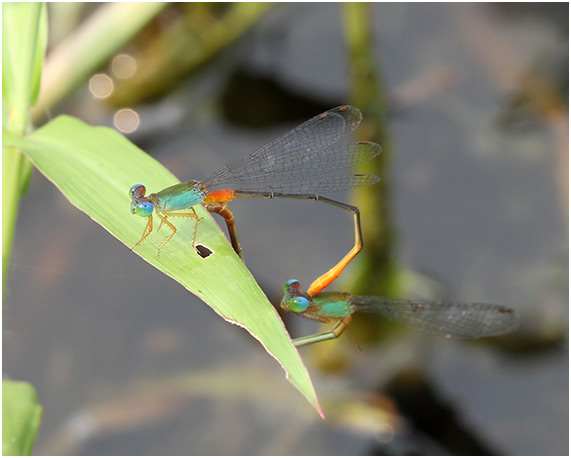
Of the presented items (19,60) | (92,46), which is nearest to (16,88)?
(19,60)

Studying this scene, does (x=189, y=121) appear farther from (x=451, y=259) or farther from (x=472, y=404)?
(x=472, y=404)

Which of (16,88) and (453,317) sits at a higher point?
(16,88)

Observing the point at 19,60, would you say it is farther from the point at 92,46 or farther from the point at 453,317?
the point at 453,317

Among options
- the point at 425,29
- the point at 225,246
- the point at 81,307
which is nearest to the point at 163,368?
the point at 81,307

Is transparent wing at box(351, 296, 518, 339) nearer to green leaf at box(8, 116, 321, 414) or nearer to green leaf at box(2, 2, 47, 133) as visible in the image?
green leaf at box(8, 116, 321, 414)

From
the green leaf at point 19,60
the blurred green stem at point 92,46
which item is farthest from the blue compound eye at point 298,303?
the blurred green stem at point 92,46
